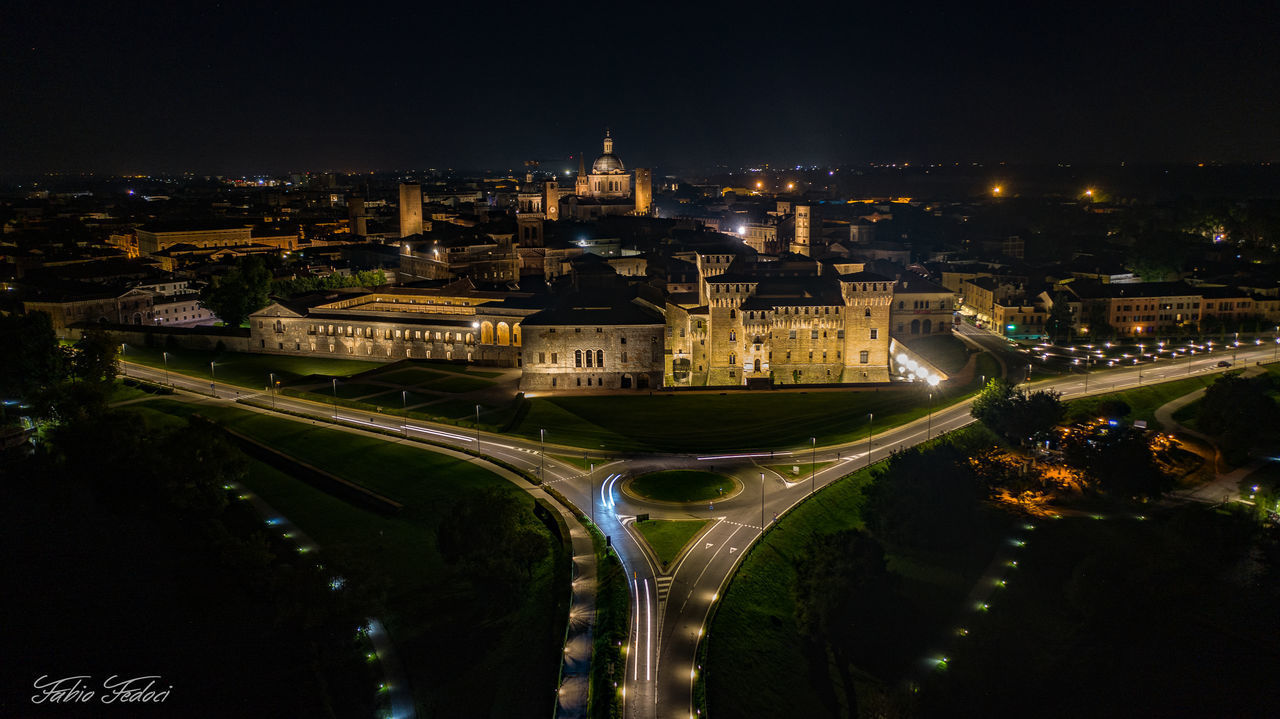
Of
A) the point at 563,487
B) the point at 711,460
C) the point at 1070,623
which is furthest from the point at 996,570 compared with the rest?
the point at 563,487

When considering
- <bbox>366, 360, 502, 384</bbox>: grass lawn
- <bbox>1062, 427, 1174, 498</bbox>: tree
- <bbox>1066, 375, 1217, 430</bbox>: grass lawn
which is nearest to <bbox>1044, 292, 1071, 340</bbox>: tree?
<bbox>1066, 375, 1217, 430</bbox>: grass lawn

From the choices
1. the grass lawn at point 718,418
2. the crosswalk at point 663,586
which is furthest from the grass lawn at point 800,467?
the crosswalk at point 663,586

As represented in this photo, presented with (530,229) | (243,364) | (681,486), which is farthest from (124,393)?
(530,229)

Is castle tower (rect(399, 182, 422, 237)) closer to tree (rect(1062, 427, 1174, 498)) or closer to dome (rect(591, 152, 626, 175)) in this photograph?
dome (rect(591, 152, 626, 175))

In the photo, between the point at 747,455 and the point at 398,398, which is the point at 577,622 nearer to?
the point at 747,455

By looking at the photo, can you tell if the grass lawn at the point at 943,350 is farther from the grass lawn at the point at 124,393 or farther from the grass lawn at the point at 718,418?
the grass lawn at the point at 124,393

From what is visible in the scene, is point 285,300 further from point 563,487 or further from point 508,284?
point 563,487
